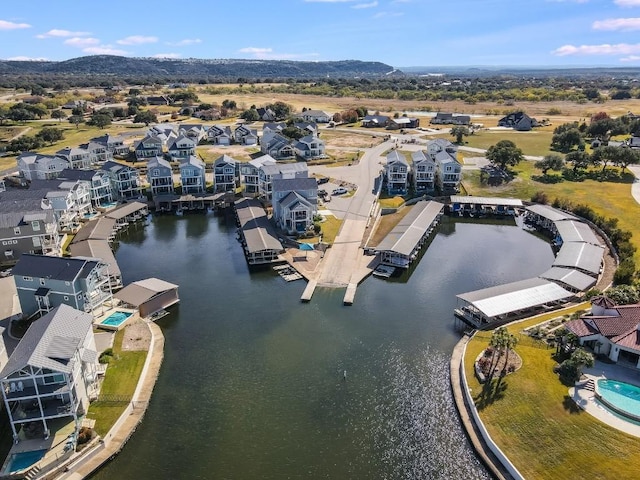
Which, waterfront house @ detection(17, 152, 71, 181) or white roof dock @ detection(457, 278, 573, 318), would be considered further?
waterfront house @ detection(17, 152, 71, 181)

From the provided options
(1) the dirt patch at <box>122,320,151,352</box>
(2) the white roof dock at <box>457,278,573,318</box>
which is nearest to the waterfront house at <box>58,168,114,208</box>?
(1) the dirt patch at <box>122,320,151,352</box>

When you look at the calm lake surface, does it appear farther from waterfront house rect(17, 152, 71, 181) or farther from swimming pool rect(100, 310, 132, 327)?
waterfront house rect(17, 152, 71, 181)

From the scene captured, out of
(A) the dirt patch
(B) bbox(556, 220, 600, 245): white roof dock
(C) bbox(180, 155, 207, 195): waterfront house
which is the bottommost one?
(A) the dirt patch

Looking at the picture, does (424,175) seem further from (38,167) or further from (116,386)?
(38,167)

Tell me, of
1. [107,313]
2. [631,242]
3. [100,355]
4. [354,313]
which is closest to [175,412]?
[100,355]

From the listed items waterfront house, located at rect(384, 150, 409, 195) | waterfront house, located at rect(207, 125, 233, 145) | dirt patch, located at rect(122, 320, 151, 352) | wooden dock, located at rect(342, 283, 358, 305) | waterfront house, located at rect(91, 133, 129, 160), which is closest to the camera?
dirt patch, located at rect(122, 320, 151, 352)

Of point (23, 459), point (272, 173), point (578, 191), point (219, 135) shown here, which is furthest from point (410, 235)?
point (219, 135)

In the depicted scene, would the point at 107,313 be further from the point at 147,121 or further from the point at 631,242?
the point at 147,121

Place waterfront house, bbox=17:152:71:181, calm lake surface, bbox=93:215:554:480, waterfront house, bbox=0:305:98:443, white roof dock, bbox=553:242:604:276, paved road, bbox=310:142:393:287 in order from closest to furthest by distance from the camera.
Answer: waterfront house, bbox=0:305:98:443 → calm lake surface, bbox=93:215:554:480 → white roof dock, bbox=553:242:604:276 → paved road, bbox=310:142:393:287 → waterfront house, bbox=17:152:71:181
